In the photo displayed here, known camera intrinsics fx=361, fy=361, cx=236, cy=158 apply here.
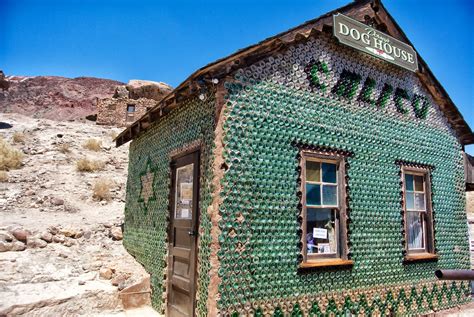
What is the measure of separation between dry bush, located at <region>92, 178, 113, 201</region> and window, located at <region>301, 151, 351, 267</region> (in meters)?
11.3

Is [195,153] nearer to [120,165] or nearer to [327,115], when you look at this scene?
[327,115]

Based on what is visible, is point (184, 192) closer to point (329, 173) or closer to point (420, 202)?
point (329, 173)

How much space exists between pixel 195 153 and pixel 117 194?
35.8 ft

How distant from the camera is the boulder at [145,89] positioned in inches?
1161

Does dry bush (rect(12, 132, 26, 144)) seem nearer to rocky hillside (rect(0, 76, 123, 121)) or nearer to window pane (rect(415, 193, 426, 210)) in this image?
window pane (rect(415, 193, 426, 210))

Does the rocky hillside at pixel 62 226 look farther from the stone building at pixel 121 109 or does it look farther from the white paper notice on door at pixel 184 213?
the stone building at pixel 121 109

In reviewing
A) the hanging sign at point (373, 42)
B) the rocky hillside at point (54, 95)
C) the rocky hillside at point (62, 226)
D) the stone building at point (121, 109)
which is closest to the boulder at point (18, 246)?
the rocky hillside at point (62, 226)

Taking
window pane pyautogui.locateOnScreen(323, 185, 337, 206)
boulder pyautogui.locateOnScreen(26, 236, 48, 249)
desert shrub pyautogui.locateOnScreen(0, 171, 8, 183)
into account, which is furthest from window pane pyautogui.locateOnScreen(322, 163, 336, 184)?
desert shrub pyautogui.locateOnScreen(0, 171, 8, 183)

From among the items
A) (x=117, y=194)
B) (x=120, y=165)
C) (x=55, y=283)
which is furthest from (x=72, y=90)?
(x=55, y=283)

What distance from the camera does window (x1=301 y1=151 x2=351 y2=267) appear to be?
567 cm

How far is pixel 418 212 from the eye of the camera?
7.32 meters

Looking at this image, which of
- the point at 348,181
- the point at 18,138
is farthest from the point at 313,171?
the point at 18,138

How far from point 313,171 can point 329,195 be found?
51cm

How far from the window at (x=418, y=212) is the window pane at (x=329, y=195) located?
1.85 meters
